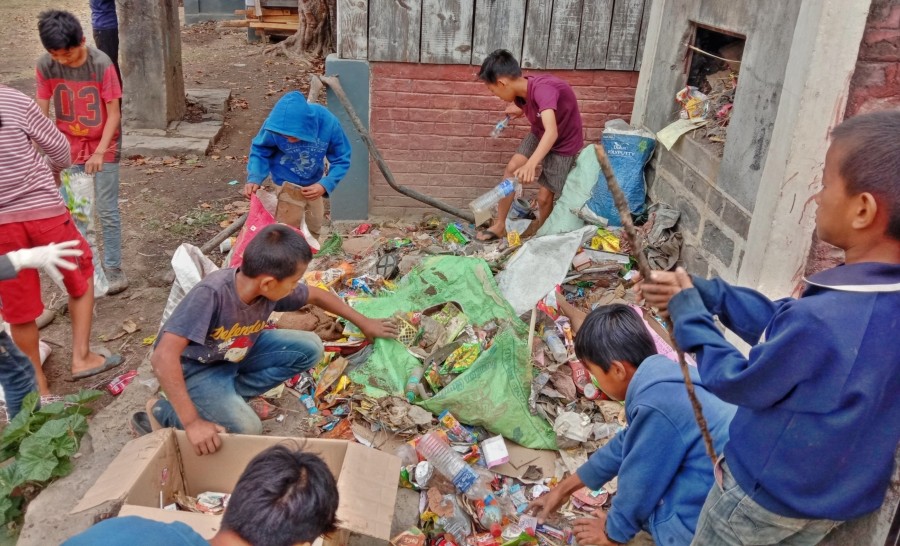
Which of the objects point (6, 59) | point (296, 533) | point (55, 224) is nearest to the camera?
point (296, 533)

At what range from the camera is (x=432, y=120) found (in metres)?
6.15

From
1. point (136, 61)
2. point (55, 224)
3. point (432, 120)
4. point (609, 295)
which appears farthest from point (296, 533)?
point (136, 61)

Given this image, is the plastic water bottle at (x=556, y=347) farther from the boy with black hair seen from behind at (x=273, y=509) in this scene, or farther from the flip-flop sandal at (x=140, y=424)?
the boy with black hair seen from behind at (x=273, y=509)

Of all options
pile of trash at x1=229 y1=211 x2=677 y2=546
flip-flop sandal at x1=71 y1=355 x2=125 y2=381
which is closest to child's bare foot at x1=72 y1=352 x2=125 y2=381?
flip-flop sandal at x1=71 y1=355 x2=125 y2=381

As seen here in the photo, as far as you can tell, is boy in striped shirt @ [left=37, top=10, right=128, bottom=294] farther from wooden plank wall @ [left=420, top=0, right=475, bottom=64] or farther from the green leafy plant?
wooden plank wall @ [left=420, top=0, right=475, bottom=64]

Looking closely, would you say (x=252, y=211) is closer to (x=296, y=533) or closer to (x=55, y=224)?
(x=55, y=224)

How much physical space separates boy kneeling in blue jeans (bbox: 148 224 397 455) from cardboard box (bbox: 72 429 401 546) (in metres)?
0.14

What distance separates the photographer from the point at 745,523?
195 centimetres

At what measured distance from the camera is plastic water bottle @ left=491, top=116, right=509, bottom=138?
19.4ft

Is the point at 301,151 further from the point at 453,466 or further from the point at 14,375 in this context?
the point at 453,466

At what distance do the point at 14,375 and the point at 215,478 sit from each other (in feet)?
4.15

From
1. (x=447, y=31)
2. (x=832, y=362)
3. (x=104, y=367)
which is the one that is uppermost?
(x=447, y=31)

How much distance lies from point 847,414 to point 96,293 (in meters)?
4.90

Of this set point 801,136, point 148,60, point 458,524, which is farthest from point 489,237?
point 148,60
